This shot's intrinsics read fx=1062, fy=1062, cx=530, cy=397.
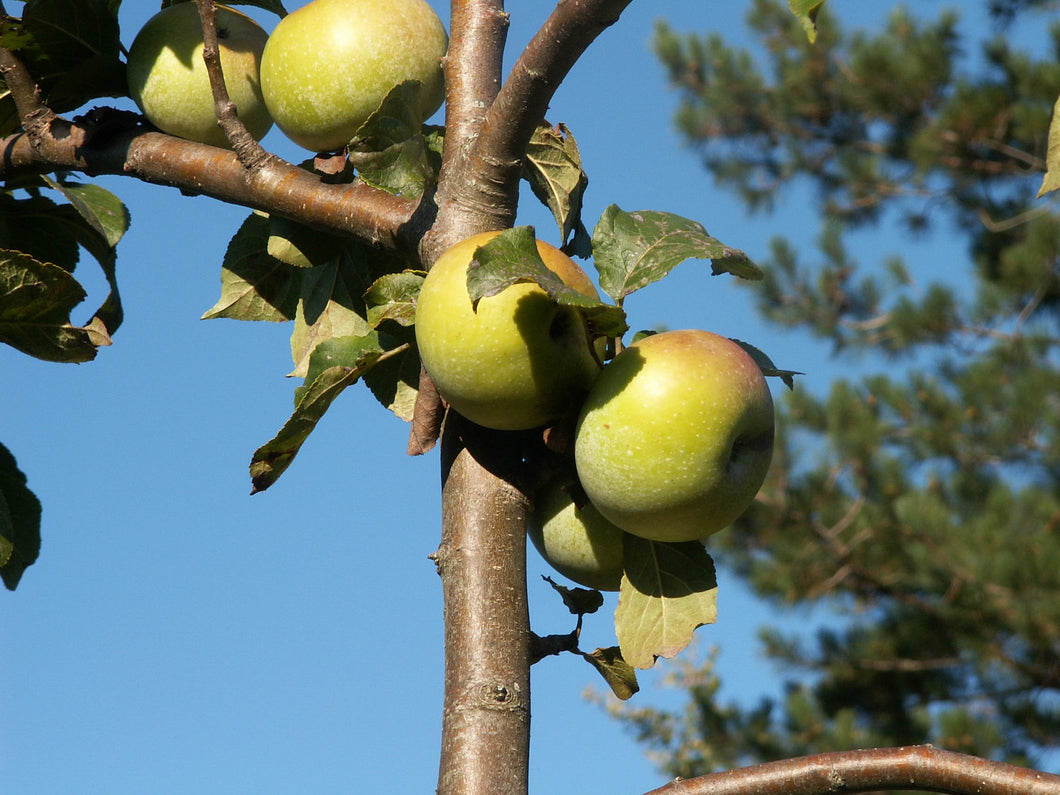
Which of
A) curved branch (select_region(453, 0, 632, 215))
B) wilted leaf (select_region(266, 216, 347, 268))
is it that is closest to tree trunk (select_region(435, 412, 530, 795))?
curved branch (select_region(453, 0, 632, 215))

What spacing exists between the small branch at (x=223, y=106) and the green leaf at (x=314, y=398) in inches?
9.0

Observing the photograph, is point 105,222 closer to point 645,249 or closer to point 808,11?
point 645,249

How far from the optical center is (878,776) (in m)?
0.74

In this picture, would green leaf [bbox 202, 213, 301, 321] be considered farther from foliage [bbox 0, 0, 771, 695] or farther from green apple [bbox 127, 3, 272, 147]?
green apple [bbox 127, 3, 272, 147]

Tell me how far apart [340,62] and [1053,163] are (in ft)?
2.04

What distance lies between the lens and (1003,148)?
7.39 m

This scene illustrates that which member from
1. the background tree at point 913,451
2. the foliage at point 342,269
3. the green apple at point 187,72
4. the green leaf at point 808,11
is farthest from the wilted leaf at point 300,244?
the background tree at point 913,451

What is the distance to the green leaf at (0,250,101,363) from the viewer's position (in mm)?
1018

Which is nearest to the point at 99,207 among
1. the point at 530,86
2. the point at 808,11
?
the point at 530,86

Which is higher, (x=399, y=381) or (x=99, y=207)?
(x=99, y=207)

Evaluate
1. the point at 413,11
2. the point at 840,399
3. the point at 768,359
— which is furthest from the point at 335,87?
the point at 840,399

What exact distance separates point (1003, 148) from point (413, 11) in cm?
733

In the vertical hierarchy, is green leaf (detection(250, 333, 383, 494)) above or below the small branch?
below

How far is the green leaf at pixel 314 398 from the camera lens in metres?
0.87
